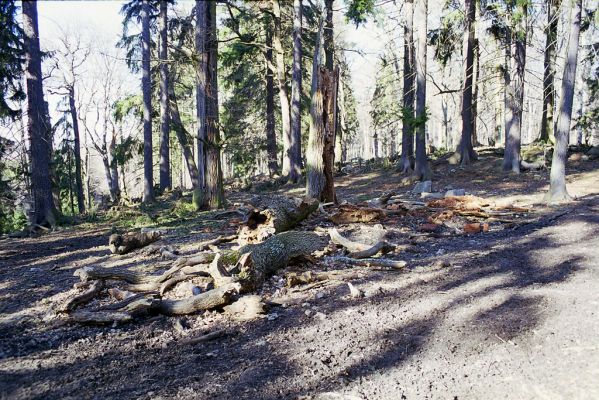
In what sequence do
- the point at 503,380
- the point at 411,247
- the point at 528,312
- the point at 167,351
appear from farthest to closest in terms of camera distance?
the point at 411,247 < the point at 528,312 < the point at 167,351 < the point at 503,380

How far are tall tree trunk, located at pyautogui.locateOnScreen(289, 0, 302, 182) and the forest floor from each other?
1333 cm

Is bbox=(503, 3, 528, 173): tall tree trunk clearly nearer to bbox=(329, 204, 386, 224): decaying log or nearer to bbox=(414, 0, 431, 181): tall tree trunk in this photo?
bbox=(414, 0, 431, 181): tall tree trunk

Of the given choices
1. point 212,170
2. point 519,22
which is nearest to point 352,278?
point 212,170

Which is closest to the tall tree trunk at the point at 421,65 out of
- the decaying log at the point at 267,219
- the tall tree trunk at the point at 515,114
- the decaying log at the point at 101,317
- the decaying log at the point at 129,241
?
the tall tree trunk at the point at 515,114

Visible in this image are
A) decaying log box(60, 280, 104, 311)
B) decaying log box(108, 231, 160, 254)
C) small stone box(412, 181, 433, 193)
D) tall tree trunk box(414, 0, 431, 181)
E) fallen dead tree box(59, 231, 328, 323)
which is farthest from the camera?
tall tree trunk box(414, 0, 431, 181)

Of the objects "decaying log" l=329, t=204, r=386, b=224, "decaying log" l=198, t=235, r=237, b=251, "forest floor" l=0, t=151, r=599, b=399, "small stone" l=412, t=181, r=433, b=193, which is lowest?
"forest floor" l=0, t=151, r=599, b=399

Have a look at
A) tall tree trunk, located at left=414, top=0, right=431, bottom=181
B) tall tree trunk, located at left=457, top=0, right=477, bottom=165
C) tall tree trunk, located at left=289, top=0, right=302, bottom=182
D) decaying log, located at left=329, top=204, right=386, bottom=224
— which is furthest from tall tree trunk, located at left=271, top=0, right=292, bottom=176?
decaying log, located at left=329, top=204, right=386, bottom=224

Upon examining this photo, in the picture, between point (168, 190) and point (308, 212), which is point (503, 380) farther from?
point (168, 190)

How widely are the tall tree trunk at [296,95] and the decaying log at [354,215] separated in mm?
10592

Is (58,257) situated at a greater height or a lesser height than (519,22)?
lesser

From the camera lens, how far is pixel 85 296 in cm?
458

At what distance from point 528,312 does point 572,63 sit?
8.19 metres

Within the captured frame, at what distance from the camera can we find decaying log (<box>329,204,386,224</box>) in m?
8.34

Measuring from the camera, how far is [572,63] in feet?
31.3
